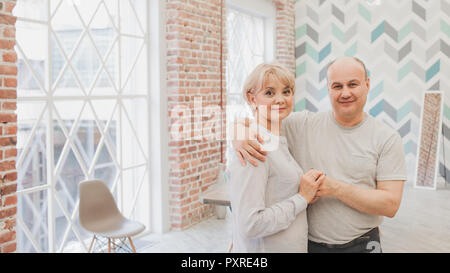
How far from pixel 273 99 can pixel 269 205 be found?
371 millimetres

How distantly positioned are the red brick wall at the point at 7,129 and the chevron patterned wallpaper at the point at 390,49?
5.93 m

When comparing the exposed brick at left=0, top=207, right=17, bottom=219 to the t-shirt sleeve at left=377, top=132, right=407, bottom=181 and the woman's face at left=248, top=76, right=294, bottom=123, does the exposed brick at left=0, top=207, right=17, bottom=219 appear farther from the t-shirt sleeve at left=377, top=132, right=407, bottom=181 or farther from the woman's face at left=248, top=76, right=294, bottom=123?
the t-shirt sleeve at left=377, top=132, right=407, bottom=181

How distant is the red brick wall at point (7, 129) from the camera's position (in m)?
2.72

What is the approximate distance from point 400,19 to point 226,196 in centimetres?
522

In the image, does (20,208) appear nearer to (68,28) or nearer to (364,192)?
(68,28)

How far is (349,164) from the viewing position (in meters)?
1.70

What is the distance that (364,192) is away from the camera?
5.29 ft

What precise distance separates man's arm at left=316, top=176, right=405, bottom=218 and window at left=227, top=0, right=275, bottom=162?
4229 millimetres

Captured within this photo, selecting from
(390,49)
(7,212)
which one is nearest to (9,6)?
(7,212)

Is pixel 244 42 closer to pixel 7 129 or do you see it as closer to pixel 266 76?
pixel 7 129

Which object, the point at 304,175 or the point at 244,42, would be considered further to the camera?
the point at 244,42

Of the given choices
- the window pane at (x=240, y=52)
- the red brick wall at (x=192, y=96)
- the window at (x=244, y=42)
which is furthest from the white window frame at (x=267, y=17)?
the red brick wall at (x=192, y=96)

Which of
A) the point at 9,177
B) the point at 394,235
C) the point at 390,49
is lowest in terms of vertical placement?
the point at 394,235

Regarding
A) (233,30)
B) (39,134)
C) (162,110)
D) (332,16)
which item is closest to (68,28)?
(39,134)
